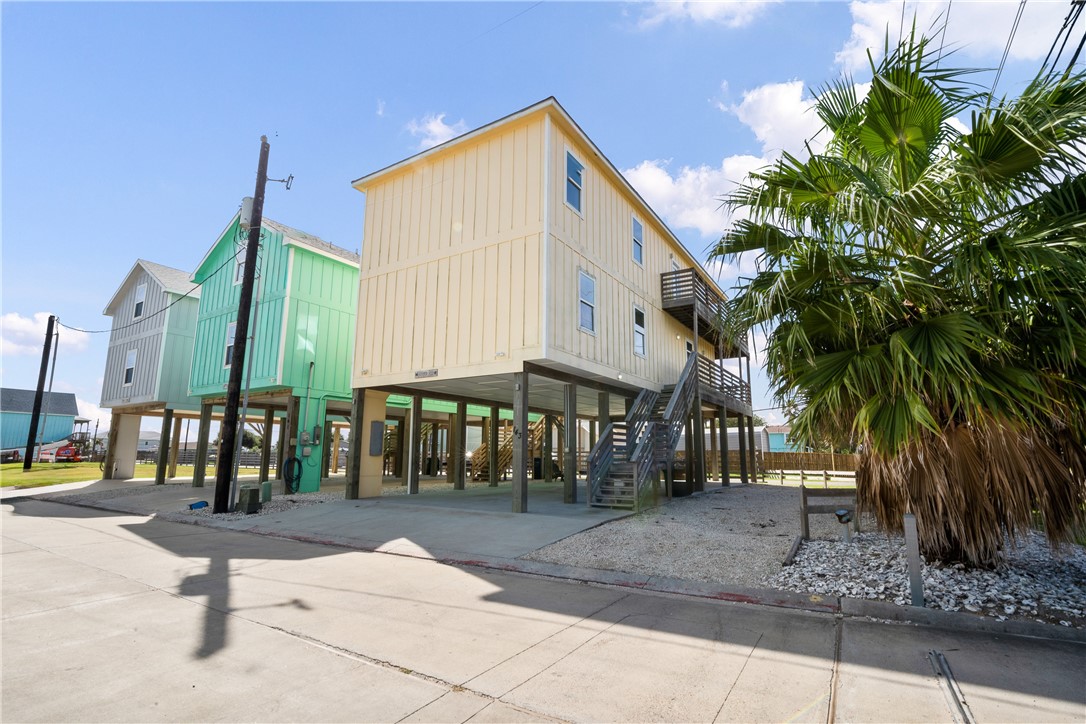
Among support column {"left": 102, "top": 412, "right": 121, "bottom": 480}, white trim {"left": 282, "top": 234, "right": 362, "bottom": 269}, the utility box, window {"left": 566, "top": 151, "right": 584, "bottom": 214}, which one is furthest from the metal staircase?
support column {"left": 102, "top": 412, "right": 121, "bottom": 480}

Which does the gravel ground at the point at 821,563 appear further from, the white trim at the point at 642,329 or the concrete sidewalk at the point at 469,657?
the white trim at the point at 642,329

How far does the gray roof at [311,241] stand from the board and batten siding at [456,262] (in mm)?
3948

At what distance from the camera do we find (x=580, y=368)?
12.4 m

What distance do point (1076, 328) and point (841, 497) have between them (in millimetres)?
4097

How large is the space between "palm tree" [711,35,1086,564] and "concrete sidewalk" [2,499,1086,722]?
65.5 inches

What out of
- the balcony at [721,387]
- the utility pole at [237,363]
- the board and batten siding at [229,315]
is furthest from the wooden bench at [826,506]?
the board and batten siding at [229,315]

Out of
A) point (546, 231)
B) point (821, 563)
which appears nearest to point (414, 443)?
point (546, 231)

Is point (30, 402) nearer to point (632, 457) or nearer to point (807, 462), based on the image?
point (632, 457)

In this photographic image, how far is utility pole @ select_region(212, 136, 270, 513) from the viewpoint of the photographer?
39.4 feet

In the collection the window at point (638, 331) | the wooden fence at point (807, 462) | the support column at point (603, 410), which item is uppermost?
the window at point (638, 331)

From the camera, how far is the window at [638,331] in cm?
1573

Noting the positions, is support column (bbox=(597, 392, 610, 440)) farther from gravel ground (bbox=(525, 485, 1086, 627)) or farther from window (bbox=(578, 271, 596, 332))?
gravel ground (bbox=(525, 485, 1086, 627))

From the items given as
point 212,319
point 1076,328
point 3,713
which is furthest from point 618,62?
point 212,319

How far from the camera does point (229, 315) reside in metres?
19.2
